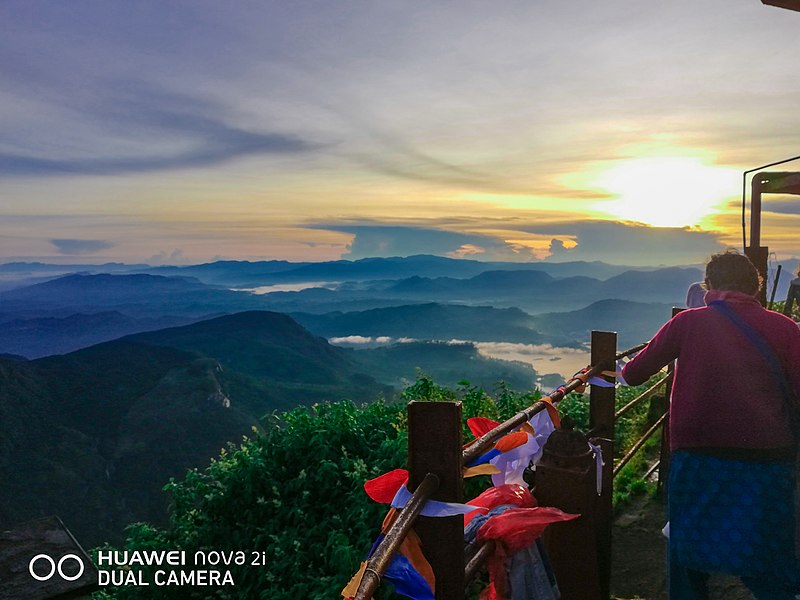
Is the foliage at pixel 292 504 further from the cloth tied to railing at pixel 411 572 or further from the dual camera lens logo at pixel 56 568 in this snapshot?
the cloth tied to railing at pixel 411 572

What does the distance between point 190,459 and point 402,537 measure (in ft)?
221

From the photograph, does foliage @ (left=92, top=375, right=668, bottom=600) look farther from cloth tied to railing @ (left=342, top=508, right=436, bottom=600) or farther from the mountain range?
the mountain range

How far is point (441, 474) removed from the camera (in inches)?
81.4

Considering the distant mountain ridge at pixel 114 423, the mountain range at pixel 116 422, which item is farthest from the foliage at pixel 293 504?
the distant mountain ridge at pixel 114 423

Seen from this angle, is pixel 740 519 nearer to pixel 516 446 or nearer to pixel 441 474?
pixel 516 446

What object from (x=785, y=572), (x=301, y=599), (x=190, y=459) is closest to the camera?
(x=785, y=572)

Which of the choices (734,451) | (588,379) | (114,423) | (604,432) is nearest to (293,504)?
(604,432)

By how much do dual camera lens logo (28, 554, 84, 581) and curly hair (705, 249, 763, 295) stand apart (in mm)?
3830

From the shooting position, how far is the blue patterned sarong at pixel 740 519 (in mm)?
3094

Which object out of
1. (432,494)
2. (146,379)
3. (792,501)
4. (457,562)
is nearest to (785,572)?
(792,501)

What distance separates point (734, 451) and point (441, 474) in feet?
6.55

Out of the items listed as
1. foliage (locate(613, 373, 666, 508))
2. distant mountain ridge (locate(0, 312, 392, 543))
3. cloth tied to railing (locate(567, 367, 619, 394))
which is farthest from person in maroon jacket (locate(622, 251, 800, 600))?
distant mountain ridge (locate(0, 312, 392, 543))

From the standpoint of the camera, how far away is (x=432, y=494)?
205 cm

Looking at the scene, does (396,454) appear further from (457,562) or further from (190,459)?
(190,459)
